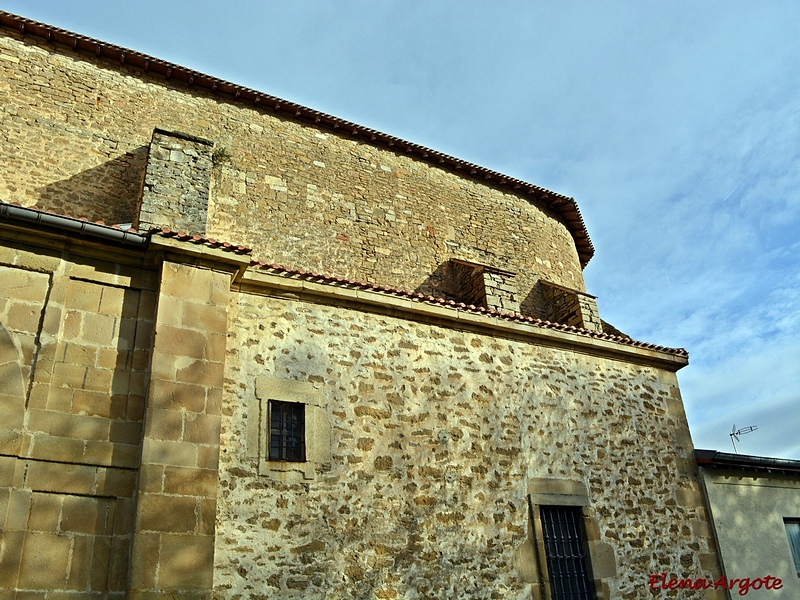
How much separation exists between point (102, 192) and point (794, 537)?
12.6m

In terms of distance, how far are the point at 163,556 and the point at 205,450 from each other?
0.90 metres

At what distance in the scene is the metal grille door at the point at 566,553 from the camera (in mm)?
7230

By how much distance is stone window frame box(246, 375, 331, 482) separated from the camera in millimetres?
6027

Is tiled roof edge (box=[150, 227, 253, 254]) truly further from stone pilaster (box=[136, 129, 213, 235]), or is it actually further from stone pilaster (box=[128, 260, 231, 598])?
stone pilaster (box=[136, 129, 213, 235])

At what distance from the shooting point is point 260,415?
620 centimetres

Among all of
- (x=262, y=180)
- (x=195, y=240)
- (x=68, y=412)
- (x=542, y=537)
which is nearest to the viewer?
(x=68, y=412)

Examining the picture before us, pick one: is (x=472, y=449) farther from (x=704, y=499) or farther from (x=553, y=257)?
(x=553, y=257)

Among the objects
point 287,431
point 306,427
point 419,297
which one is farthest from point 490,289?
point 287,431

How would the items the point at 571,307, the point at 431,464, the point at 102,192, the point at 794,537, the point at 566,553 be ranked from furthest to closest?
1. the point at 571,307
2. the point at 102,192
3. the point at 794,537
4. the point at 566,553
5. the point at 431,464

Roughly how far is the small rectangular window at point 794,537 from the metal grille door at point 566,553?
3974 mm

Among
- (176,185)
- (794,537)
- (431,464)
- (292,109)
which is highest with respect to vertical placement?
(292,109)

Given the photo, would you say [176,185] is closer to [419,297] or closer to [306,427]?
[419,297]

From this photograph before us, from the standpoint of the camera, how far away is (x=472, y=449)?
7.25 m

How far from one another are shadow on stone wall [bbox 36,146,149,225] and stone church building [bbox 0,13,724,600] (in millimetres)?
43
